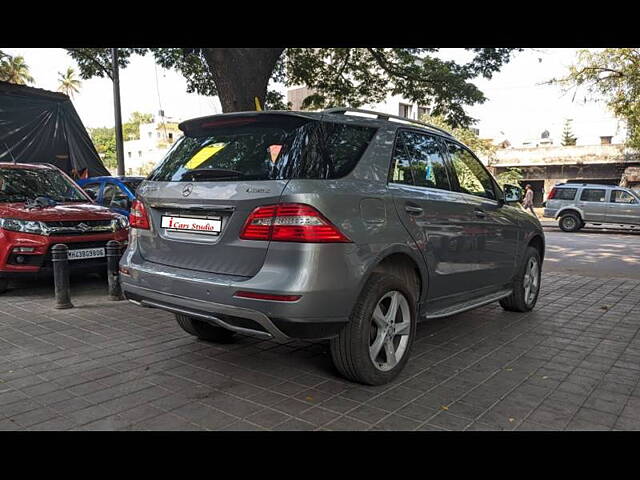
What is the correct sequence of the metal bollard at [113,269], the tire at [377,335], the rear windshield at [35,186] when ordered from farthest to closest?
1. the rear windshield at [35,186]
2. the metal bollard at [113,269]
3. the tire at [377,335]

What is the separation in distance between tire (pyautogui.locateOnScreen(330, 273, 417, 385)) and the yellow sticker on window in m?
1.42

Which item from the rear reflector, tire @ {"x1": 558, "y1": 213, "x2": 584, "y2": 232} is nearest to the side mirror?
the rear reflector

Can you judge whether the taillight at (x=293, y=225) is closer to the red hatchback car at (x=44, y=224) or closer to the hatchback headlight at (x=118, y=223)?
the red hatchback car at (x=44, y=224)

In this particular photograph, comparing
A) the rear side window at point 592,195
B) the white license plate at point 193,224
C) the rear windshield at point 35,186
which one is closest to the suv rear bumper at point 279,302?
the white license plate at point 193,224

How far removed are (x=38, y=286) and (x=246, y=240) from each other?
17.5 ft

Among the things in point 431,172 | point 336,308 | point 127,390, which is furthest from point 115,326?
point 431,172

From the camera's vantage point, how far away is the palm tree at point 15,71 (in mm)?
32562

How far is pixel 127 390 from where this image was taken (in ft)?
11.3

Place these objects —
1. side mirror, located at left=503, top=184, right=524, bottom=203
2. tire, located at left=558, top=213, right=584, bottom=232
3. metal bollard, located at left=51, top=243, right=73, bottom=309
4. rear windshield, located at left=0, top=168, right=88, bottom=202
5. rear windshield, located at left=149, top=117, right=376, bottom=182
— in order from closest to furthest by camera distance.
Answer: rear windshield, located at left=149, top=117, right=376, bottom=182
side mirror, located at left=503, top=184, right=524, bottom=203
metal bollard, located at left=51, top=243, right=73, bottom=309
rear windshield, located at left=0, top=168, right=88, bottom=202
tire, located at left=558, top=213, right=584, bottom=232

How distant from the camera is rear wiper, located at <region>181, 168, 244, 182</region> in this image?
11.0 feet

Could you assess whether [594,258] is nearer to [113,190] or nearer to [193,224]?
[113,190]

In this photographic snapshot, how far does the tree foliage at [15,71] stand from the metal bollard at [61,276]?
94.4ft

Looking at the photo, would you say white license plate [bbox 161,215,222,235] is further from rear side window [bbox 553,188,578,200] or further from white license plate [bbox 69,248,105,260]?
rear side window [bbox 553,188,578,200]
